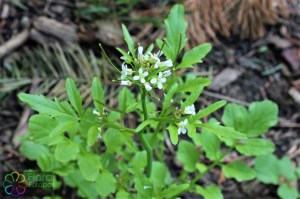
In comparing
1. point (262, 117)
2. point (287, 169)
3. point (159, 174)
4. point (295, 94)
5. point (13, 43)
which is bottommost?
point (287, 169)

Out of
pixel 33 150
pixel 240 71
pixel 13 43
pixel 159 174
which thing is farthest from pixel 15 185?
pixel 240 71

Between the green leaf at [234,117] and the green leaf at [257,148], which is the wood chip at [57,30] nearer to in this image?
the green leaf at [234,117]

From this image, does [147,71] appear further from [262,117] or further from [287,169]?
[287,169]

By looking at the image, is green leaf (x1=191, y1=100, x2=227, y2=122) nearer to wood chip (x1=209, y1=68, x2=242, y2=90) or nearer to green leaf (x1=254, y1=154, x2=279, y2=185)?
green leaf (x1=254, y1=154, x2=279, y2=185)

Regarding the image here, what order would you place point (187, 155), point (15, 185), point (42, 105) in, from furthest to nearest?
point (15, 185) < point (187, 155) < point (42, 105)

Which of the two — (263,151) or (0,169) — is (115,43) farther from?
(263,151)
